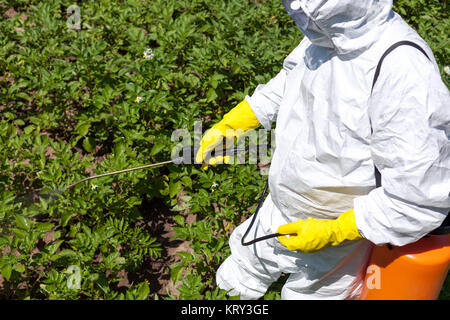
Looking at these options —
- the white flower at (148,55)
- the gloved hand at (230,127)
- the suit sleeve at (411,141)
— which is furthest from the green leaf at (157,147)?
the suit sleeve at (411,141)

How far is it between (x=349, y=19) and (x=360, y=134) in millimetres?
360

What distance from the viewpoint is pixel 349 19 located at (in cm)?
134

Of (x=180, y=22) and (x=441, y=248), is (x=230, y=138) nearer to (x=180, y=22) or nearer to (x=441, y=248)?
(x=441, y=248)

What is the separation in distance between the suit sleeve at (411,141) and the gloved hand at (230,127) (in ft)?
2.52

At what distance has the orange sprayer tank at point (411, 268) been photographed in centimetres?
156

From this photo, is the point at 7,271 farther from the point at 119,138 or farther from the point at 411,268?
the point at 411,268

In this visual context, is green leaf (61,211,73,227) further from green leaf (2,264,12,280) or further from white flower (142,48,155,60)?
white flower (142,48,155,60)

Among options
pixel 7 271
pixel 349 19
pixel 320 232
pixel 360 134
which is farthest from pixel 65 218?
pixel 349 19

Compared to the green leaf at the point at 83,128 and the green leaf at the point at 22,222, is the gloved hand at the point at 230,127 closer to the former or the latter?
the green leaf at the point at 22,222

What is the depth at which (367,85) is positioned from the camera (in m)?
1.39

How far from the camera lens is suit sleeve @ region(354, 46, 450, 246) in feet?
4.21

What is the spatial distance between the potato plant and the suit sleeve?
2.99ft

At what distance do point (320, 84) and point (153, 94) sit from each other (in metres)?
1.69

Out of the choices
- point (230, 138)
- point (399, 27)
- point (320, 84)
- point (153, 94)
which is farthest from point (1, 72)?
point (399, 27)
